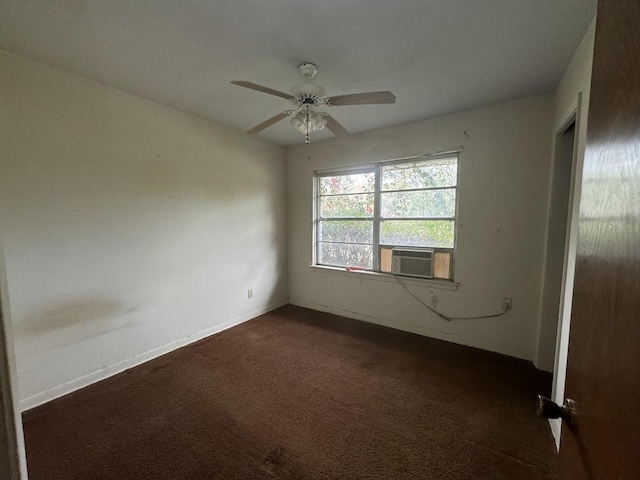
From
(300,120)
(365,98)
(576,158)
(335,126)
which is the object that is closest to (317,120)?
(300,120)

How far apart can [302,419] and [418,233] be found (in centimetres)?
226

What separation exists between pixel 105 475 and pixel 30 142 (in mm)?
2181

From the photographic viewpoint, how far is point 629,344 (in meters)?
0.44

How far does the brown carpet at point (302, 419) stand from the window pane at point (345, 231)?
1.47 meters

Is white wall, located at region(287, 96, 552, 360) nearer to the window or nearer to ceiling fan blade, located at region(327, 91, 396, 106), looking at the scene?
the window

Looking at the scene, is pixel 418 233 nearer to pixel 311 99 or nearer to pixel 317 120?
pixel 317 120

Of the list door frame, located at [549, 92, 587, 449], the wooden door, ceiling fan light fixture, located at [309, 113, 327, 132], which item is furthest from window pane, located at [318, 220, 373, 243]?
the wooden door

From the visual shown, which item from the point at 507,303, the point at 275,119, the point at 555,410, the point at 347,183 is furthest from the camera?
the point at 347,183

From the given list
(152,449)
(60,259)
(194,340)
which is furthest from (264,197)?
(152,449)

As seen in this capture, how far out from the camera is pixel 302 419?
179 centimetres

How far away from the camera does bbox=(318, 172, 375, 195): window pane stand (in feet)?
11.4

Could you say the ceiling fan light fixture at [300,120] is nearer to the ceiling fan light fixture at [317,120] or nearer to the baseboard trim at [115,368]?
the ceiling fan light fixture at [317,120]

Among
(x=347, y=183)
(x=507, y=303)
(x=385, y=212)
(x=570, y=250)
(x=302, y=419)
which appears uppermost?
(x=347, y=183)

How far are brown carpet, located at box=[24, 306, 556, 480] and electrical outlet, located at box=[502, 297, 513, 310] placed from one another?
1.61ft
